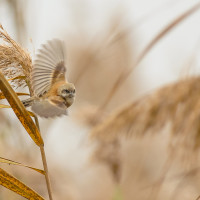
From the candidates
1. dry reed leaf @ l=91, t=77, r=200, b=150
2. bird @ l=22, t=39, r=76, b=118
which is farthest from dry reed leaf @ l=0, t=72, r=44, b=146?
dry reed leaf @ l=91, t=77, r=200, b=150

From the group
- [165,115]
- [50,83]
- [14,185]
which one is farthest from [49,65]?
[165,115]

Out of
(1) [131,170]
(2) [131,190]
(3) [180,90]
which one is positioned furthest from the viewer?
(1) [131,170]

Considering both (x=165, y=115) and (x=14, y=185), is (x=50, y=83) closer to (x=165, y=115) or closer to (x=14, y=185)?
(x=14, y=185)

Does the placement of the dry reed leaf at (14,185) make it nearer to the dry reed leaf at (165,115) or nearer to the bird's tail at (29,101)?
the bird's tail at (29,101)

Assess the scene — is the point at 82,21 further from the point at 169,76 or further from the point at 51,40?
the point at 51,40

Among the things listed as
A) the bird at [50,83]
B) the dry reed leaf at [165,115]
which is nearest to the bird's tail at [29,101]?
the bird at [50,83]

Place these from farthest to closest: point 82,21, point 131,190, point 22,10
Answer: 1. point 82,21
2. point 131,190
3. point 22,10

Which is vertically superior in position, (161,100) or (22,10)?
(22,10)

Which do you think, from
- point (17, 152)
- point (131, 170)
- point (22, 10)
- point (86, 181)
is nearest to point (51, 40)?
point (17, 152)
